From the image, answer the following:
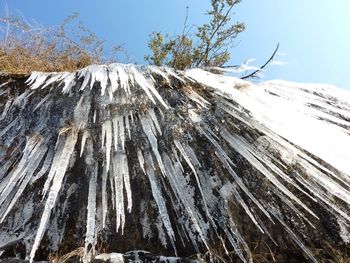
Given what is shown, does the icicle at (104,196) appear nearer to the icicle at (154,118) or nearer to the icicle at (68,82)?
the icicle at (154,118)

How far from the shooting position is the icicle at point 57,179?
2221 mm

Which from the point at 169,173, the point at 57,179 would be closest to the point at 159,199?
the point at 169,173

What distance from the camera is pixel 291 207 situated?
7.77 feet

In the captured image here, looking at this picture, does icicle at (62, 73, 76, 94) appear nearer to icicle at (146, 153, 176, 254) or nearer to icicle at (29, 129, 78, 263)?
icicle at (29, 129, 78, 263)

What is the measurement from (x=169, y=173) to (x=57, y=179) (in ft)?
2.43

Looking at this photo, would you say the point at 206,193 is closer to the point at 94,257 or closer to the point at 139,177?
the point at 139,177

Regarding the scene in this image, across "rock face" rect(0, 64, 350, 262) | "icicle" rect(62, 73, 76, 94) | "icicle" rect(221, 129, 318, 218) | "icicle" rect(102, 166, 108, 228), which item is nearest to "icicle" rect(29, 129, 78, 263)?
"rock face" rect(0, 64, 350, 262)

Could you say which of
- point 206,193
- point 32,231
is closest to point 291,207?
point 206,193

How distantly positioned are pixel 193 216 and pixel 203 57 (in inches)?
112

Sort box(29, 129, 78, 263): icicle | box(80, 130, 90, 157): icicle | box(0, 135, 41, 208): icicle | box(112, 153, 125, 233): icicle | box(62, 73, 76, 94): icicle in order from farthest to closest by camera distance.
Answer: box(62, 73, 76, 94): icicle < box(80, 130, 90, 157): icicle < box(0, 135, 41, 208): icicle < box(112, 153, 125, 233): icicle < box(29, 129, 78, 263): icicle

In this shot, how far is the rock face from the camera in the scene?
89.7 inches

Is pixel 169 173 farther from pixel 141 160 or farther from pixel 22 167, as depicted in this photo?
pixel 22 167

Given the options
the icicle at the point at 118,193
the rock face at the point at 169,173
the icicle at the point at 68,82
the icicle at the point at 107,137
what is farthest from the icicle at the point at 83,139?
the icicle at the point at 68,82

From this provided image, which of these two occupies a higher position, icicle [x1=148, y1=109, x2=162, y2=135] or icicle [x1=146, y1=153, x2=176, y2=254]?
icicle [x1=148, y1=109, x2=162, y2=135]
